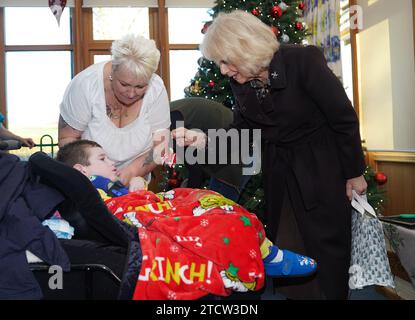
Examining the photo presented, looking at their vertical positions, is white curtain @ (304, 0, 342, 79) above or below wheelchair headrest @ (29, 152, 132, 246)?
above

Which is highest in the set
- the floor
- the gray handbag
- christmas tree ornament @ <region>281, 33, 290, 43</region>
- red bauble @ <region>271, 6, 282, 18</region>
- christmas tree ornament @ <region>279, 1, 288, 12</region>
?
christmas tree ornament @ <region>279, 1, 288, 12</region>

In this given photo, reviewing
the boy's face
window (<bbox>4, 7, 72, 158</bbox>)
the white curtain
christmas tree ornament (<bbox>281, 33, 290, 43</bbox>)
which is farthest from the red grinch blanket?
window (<bbox>4, 7, 72, 158</bbox>)

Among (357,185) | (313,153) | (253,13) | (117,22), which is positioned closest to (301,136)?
(313,153)

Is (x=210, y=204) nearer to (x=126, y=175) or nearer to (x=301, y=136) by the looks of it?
(x=301, y=136)

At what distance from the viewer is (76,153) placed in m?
1.72

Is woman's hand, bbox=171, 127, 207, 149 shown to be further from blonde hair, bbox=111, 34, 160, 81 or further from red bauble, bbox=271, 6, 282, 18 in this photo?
red bauble, bbox=271, 6, 282, 18

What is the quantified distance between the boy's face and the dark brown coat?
55 cm

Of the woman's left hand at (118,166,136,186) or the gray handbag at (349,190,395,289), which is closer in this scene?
the gray handbag at (349,190,395,289)

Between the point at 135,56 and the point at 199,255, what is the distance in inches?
40.1

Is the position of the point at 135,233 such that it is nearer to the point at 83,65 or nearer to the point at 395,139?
the point at 395,139

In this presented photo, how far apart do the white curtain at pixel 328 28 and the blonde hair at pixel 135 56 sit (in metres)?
3.47

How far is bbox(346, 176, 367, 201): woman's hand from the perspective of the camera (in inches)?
68.6

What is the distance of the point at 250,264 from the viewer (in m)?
1.14

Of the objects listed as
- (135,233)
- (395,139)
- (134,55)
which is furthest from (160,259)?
(395,139)
